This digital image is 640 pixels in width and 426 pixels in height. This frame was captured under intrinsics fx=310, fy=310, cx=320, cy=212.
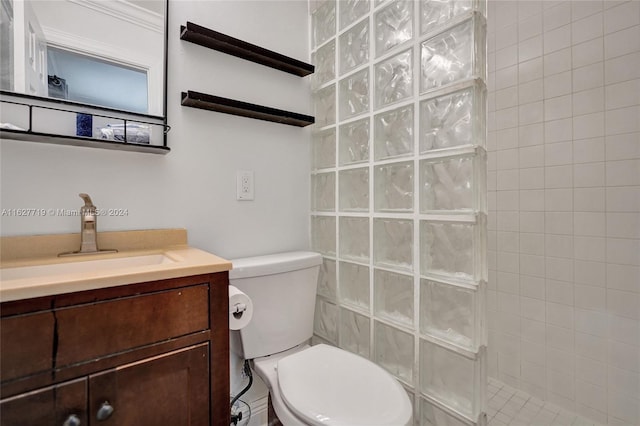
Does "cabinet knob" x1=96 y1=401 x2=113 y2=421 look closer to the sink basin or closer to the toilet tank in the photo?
the sink basin

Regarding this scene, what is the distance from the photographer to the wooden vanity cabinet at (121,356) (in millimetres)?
624

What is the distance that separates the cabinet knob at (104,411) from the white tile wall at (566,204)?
1.79 m

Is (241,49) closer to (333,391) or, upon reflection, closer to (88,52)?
(88,52)

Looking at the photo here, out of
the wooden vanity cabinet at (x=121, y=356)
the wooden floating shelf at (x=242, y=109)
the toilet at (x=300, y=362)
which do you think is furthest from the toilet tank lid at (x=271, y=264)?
the wooden floating shelf at (x=242, y=109)

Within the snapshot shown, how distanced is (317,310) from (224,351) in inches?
28.1

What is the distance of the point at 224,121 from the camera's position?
133 cm

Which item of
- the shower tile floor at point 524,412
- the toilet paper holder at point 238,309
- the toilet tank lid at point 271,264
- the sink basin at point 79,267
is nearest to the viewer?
the sink basin at point 79,267

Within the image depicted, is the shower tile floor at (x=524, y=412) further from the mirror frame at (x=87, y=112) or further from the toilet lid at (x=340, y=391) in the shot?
the mirror frame at (x=87, y=112)

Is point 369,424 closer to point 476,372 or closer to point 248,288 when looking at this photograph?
point 476,372

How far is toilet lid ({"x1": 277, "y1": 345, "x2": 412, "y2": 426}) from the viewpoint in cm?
84

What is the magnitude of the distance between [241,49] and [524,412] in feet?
7.34

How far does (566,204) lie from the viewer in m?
1.61

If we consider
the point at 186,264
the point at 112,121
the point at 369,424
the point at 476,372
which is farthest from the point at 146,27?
the point at 476,372

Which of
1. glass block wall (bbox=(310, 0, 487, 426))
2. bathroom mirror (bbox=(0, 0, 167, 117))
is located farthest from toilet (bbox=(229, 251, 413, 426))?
bathroom mirror (bbox=(0, 0, 167, 117))
